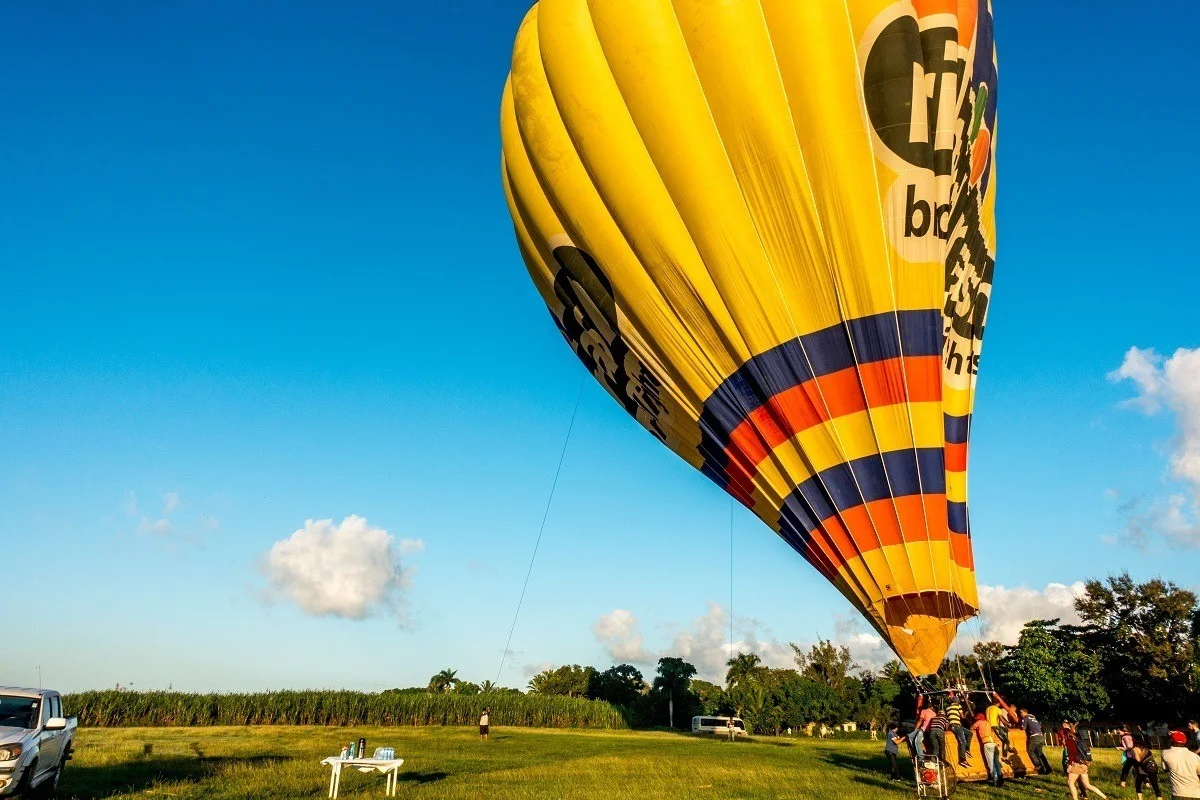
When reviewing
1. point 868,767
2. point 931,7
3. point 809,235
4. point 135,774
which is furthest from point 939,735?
point 135,774

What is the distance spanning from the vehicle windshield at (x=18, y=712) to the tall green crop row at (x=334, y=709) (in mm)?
29471

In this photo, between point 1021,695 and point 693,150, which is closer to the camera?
point 693,150

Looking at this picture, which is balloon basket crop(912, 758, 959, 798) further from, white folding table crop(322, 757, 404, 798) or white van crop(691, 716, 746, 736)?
white van crop(691, 716, 746, 736)

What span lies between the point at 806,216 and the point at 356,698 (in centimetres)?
4059

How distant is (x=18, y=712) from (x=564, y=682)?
7372cm

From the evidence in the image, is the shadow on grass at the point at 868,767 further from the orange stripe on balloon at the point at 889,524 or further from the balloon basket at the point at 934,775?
the orange stripe on balloon at the point at 889,524

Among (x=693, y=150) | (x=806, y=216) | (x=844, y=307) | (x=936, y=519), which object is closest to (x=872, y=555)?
(x=936, y=519)

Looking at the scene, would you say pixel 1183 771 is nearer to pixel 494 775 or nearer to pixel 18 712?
pixel 494 775

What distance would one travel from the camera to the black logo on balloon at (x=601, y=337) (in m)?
11.9

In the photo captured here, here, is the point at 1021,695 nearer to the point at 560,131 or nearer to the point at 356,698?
the point at 356,698

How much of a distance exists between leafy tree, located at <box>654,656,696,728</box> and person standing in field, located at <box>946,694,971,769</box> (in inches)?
2012

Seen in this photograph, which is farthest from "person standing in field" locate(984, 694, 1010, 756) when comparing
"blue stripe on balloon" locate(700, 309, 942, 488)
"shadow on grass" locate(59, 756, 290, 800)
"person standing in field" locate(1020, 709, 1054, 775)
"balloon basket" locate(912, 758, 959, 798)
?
"shadow on grass" locate(59, 756, 290, 800)

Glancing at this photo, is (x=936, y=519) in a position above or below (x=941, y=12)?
below

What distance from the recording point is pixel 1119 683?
40000 millimetres
